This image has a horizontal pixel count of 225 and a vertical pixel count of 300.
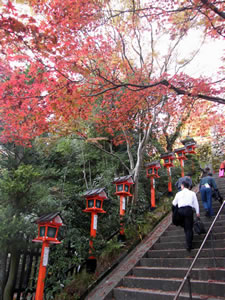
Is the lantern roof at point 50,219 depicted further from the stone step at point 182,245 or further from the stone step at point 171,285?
the stone step at point 182,245

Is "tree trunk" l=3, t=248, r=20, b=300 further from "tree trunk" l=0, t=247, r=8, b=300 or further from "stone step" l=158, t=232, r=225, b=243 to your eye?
"stone step" l=158, t=232, r=225, b=243

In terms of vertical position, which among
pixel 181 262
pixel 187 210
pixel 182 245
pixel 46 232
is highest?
pixel 187 210

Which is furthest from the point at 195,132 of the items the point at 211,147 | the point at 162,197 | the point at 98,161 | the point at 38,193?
the point at 38,193

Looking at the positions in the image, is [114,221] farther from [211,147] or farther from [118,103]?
[211,147]

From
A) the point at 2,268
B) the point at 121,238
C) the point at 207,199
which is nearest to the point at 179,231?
the point at 207,199

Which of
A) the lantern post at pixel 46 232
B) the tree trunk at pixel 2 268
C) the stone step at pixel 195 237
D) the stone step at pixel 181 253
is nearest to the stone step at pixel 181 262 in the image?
the stone step at pixel 181 253

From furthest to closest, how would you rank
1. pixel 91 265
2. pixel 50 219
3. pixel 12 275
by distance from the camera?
pixel 12 275 < pixel 91 265 < pixel 50 219

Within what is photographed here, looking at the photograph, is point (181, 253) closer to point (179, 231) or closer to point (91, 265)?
point (179, 231)

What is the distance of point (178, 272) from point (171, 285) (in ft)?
1.43

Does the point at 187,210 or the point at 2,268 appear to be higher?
the point at 187,210

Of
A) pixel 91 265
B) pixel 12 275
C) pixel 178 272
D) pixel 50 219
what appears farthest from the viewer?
pixel 12 275

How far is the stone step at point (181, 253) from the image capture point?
16.4 feet

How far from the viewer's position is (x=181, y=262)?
511 centimetres

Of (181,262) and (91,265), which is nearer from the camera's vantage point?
(181,262)
